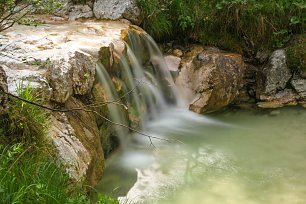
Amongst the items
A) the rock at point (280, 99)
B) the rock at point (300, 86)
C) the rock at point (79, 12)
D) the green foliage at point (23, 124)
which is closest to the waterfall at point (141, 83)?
the rock at point (79, 12)

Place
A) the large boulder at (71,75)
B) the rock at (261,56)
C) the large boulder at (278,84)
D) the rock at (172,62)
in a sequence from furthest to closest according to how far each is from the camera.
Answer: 1. the rock at (261,56)
2. the rock at (172,62)
3. the large boulder at (278,84)
4. the large boulder at (71,75)

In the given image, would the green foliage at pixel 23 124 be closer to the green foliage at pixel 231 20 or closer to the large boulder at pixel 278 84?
the green foliage at pixel 231 20

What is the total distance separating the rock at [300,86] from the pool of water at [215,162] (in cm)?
46

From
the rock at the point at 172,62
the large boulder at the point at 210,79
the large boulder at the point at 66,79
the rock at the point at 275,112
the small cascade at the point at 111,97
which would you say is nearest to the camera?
the large boulder at the point at 66,79

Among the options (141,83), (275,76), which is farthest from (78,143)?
Answer: (275,76)

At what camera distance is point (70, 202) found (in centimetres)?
266

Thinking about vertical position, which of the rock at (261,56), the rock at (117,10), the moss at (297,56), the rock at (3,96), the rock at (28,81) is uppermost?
the rock at (3,96)

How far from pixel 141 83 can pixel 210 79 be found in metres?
1.22

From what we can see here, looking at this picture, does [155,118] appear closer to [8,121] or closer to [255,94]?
[255,94]

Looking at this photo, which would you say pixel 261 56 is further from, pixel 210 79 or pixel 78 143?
pixel 78 143

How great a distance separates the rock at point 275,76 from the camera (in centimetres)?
662

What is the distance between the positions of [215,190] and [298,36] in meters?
3.75

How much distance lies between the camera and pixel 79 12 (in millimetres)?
6918

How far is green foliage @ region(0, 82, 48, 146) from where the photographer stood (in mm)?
3146
